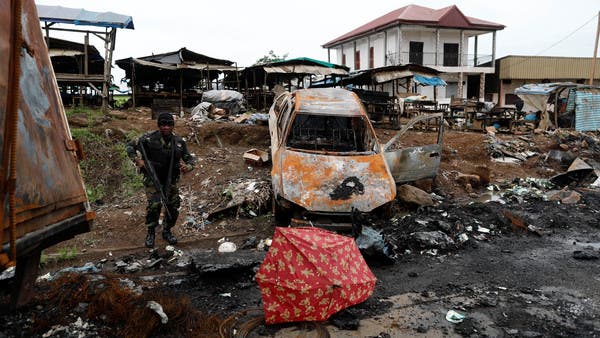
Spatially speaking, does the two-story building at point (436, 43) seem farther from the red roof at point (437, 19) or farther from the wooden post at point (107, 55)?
the wooden post at point (107, 55)

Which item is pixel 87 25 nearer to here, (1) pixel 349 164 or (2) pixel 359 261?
(1) pixel 349 164

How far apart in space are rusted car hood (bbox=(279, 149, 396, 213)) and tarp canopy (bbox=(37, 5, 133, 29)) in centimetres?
1041

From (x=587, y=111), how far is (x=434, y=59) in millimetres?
12464

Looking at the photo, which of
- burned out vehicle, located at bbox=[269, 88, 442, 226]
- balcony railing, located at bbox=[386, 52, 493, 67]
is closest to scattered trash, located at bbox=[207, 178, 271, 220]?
burned out vehicle, located at bbox=[269, 88, 442, 226]

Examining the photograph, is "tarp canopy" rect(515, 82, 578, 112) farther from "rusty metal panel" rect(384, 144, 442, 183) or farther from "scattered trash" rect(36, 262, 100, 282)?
"scattered trash" rect(36, 262, 100, 282)

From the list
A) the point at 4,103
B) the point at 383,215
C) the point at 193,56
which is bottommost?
the point at 383,215

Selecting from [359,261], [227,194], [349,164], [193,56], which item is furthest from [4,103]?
[193,56]

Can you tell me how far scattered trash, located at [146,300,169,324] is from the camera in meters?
3.11

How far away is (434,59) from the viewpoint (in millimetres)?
26969

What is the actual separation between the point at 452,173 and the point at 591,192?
2642mm

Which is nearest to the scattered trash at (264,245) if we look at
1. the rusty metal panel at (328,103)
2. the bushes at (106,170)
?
the rusty metal panel at (328,103)

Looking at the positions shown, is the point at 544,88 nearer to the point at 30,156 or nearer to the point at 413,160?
the point at 413,160

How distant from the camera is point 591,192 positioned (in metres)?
8.29

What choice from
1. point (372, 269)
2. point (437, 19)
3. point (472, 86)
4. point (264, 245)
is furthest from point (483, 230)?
point (472, 86)
